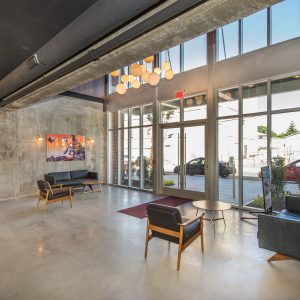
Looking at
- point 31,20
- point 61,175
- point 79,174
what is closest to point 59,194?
point 61,175

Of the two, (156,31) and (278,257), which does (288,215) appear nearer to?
(278,257)

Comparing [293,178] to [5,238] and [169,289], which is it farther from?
[5,238]

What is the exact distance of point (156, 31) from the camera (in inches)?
107

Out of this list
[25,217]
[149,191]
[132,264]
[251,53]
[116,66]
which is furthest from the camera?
[149,191]

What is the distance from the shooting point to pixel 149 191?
8234mm

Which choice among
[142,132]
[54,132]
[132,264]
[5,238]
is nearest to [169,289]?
[132,264]

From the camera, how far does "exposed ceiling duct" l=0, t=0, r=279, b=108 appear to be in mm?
2225

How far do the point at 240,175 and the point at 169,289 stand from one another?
170 inches

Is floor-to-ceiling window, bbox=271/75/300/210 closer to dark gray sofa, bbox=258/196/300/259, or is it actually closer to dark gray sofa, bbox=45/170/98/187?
dark gray sofa, bbox=258/196/300/259

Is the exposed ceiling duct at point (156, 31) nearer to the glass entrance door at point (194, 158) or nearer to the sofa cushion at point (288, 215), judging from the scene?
the sofa cushion at point (288, 215)

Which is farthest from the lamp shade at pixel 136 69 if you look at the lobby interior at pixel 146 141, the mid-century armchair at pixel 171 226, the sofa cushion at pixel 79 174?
the sofa cushion at pixel 79 174

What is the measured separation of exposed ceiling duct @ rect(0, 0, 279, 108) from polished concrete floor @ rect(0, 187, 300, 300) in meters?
3.02

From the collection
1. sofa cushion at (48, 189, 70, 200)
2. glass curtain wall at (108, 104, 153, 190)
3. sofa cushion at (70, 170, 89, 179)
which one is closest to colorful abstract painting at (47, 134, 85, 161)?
sofa cushion at (70, 170, 89, 179)

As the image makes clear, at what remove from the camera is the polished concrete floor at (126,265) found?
2467mm
